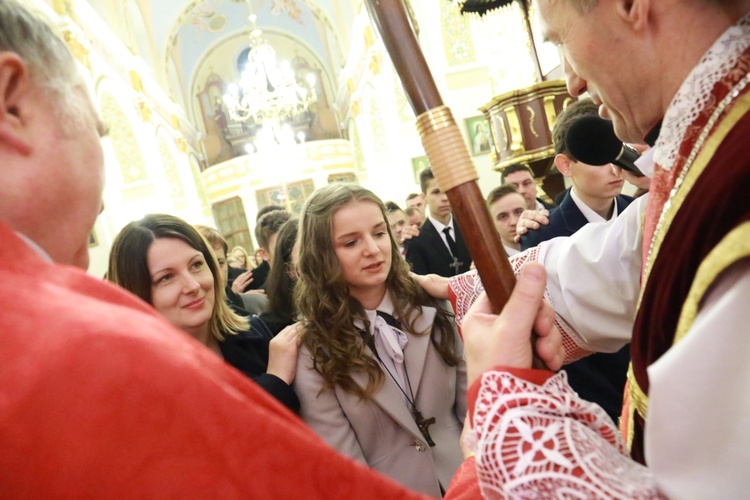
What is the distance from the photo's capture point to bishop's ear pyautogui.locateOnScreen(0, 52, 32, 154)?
75cm

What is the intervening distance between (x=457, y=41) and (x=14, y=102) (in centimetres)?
901

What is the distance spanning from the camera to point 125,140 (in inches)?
440

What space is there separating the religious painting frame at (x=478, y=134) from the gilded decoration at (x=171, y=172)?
8985 mm

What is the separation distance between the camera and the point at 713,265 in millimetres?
651

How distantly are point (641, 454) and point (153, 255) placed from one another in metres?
1.96

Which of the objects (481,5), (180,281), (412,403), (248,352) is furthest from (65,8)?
(412,403)

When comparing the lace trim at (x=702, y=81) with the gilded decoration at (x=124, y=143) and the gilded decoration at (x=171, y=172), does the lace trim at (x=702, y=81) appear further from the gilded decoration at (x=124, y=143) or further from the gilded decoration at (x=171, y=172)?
the gilded decoration at (x=171, y=172)

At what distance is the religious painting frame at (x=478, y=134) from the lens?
9.24 m

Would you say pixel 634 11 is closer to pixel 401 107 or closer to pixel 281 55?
pixel 401 107

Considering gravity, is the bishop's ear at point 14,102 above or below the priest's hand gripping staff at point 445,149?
above

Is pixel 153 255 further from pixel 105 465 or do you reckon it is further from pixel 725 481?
pixel 725 481

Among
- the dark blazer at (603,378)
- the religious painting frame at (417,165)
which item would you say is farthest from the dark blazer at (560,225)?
the religious painting frame at (417,165)

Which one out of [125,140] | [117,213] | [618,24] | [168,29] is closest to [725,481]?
[618,24]

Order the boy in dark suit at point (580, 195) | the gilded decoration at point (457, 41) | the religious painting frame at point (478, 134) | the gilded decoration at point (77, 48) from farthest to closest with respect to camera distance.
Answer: the religious painting frame at point (478, 134), the gilded decoration at point (457, 41), the gilded decoration at point (77, 48), the boy in dark suit at point (580, 195)
